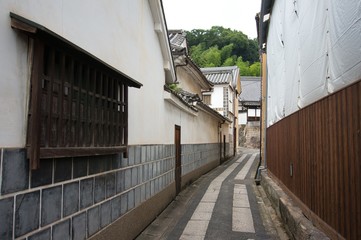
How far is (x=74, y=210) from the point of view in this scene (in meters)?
4.49

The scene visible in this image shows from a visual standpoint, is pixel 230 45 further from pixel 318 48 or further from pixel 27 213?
pixel 27 213

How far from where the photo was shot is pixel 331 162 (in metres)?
4.84

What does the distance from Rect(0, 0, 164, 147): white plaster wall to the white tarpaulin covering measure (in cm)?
372

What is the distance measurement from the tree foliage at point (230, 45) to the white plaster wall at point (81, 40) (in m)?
64.6

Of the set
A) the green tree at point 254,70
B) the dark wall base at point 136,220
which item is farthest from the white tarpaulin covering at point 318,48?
the green tree at point 254,70

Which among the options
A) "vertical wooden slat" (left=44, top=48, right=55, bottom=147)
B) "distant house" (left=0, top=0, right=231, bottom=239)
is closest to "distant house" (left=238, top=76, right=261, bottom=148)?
"distant house" (left=0, top=0, right=231, bottom=239)

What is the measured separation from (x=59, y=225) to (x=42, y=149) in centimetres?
117

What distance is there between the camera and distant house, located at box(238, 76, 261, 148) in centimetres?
4919

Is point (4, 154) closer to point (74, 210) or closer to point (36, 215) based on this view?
point (36, 215)

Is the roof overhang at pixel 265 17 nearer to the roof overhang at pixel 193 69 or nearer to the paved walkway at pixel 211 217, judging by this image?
the roof overhang at pixel 193 69

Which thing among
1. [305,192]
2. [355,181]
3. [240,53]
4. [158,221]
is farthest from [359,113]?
[240,53]

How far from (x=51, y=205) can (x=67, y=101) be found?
131 centimetres

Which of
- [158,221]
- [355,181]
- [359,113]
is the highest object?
[359,113]

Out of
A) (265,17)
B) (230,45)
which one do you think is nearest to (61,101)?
(265,17)
